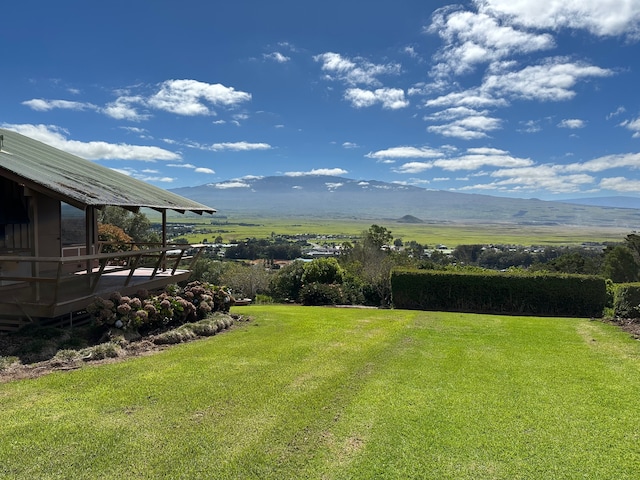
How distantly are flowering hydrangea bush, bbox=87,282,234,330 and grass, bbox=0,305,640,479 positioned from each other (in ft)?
4.40

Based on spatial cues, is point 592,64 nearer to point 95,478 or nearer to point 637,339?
point 637,339

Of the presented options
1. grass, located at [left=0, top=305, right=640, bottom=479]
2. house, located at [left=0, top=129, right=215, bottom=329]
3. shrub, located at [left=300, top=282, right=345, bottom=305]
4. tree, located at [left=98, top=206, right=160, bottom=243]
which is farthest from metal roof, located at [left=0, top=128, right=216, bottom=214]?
tree, located at [left=98, top=206, right=160, bottom=243]

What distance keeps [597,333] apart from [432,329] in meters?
4.19

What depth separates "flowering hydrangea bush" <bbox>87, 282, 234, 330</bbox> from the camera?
28.0ft

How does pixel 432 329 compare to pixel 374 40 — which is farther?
pixel 374 40

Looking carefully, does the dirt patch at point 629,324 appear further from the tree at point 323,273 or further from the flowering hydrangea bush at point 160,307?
the tree at point 323,273

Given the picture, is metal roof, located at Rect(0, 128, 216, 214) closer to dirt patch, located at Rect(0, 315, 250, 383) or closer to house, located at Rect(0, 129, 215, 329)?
house, located at Rect(0, 129, 215, 329)

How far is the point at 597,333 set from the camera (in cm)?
1074

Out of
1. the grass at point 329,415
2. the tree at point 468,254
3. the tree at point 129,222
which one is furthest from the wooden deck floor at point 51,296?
the tree at point 468,254

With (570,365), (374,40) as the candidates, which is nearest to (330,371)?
(570,365)

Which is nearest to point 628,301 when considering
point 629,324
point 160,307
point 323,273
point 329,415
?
point 629,324

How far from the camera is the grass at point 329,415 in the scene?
12.6 feet

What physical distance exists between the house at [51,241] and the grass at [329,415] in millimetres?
2422

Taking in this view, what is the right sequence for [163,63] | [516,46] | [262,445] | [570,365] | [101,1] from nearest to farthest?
[262,445] → [570,365] → [101,1] → [516,46] → [163,63]
